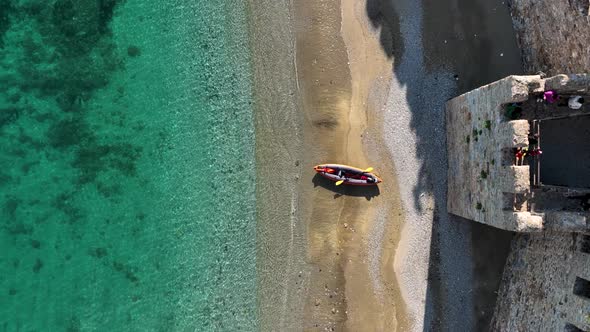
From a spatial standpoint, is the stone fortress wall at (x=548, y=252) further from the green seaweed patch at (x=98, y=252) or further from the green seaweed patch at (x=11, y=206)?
the green seaweed patch at (x=11, y=206)

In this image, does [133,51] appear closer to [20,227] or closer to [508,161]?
[20,227]

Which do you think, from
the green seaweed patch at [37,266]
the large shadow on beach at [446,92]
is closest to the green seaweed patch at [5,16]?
the green seaweed patch at [37,266]

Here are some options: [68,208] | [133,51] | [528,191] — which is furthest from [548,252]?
[68,208]

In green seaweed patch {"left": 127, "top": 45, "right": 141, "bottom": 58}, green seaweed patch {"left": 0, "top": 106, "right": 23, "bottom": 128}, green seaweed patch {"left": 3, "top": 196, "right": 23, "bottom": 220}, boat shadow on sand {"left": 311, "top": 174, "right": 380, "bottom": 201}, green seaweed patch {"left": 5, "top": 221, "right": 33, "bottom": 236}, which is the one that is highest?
green seaweed patch {"left": 127, "top": 45, "right": 141, "bottom": 58}

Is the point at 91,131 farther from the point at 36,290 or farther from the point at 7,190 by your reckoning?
the point at 36,290

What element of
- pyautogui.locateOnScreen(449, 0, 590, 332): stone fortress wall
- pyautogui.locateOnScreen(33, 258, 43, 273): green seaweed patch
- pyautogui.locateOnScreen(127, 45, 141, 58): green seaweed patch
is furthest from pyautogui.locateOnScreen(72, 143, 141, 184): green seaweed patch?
pyautogui.locateOnScreen(449, 0, 590, 332): stone fortress wall

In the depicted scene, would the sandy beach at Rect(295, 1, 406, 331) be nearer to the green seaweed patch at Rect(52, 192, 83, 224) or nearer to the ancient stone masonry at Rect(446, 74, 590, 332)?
the ancient stone masonry at Rect(446, 74, 590, 332)
